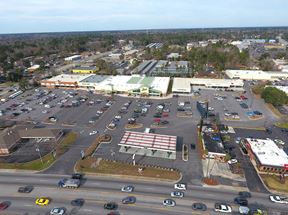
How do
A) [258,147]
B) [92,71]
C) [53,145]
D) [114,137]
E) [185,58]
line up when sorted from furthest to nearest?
[185,58] → [92,71] → [114,137] → [53,145] → [258,147]

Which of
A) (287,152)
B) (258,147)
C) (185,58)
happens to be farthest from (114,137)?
(185,58)

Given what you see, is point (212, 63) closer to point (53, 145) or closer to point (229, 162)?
point (229, 162)

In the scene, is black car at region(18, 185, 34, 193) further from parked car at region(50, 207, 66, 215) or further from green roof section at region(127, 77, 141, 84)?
green roof section at region(127, 77, 141, 84)

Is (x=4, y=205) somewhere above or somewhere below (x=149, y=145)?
below

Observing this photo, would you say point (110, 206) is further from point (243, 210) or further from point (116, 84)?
point (116, 84)

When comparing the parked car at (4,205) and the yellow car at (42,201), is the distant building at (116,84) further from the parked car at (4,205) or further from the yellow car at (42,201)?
the parked car at (4,205)

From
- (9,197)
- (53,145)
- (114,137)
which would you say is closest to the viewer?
(9,197)

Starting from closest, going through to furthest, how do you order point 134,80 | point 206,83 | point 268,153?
point 268,153 → point 134,80 → point 206,83

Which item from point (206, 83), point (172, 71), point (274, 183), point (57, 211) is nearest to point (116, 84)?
point (206, 83)
